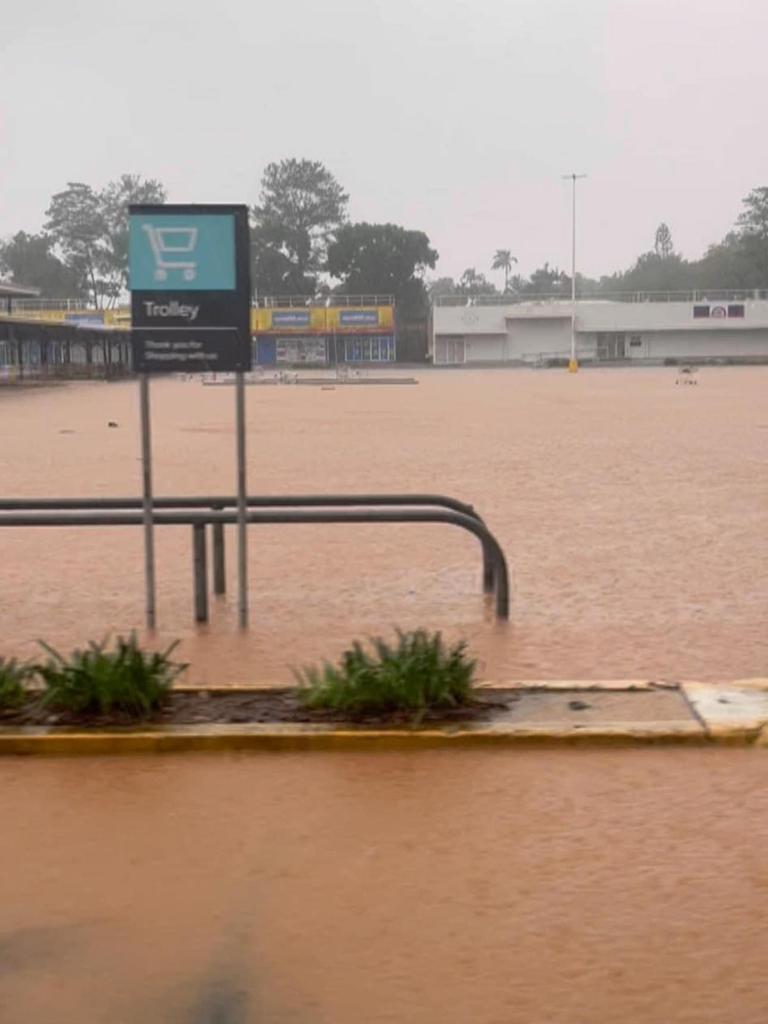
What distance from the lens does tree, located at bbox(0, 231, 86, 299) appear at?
12350 centimetres

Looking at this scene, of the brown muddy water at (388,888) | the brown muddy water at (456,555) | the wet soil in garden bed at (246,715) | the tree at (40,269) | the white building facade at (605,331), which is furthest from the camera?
the tree at (40,269)

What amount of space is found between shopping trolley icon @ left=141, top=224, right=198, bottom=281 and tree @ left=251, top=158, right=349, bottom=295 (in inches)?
4278

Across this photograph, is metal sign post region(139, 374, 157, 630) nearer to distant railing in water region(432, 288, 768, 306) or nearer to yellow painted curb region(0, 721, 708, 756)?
yellow painted curb region(0, 721, 708, 756)

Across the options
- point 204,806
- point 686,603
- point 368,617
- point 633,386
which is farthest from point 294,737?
point 633,386

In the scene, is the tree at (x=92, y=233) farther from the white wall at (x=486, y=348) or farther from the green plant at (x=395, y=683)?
the green plant at (x=395, y=683)

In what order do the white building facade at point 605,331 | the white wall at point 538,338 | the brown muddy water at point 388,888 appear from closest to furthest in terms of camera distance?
the brown muddy water at point 388,888 → the white building facade at point 605,331 → the white wall at point 538,338

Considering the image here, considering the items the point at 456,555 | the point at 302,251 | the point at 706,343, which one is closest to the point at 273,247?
the point at 302,251

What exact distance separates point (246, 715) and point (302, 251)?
4490 inches

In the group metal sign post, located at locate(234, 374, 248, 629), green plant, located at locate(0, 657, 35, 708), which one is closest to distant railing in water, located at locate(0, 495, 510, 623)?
metal sign post, located at locate(234, 374, 248, 629)

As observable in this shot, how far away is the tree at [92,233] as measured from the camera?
121625 millimetres

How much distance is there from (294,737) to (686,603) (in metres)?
4.50

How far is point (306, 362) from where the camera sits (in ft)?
342

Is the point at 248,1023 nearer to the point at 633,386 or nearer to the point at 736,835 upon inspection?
the point at 736,835

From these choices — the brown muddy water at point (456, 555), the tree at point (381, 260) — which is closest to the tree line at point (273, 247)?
the tree at point (381, 260)
